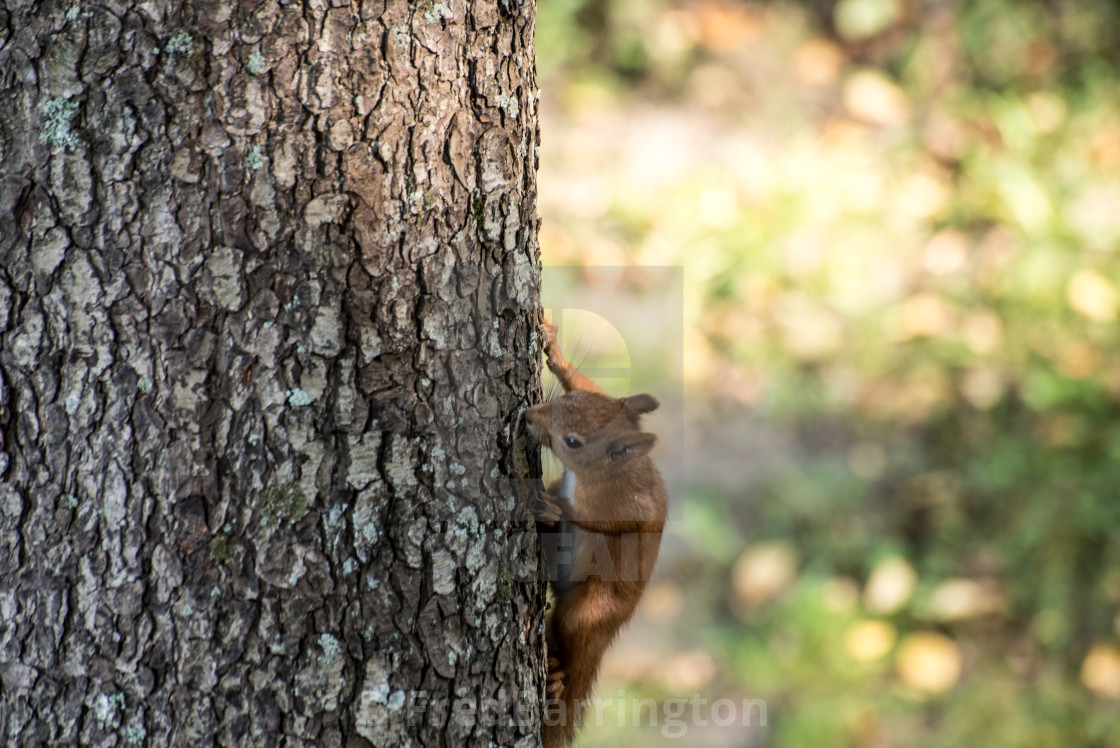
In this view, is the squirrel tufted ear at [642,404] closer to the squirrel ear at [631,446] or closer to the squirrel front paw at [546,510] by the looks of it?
the squirrel ear at [631,446]

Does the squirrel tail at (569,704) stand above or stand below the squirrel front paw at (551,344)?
below

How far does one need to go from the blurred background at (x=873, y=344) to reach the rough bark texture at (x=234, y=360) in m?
2.48

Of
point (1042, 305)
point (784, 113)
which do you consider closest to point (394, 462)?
point (1042, 305)

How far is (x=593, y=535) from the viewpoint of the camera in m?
2.29

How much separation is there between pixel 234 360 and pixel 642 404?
1.04 meters

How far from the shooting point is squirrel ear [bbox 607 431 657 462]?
2225 mm

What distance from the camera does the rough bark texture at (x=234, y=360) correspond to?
5.01ft

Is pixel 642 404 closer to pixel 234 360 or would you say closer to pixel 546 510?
pixel 546 510

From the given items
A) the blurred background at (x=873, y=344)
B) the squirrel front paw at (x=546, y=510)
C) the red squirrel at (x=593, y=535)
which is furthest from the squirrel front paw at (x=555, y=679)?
the blurred background at (x=873, y=344)

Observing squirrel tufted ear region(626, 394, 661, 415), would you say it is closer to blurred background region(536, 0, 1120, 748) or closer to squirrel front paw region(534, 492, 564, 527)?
squirrel front paw region(534, 492, 564, 527)

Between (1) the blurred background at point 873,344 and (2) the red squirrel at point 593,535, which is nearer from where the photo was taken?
(2) the red squirrel at point 593,535

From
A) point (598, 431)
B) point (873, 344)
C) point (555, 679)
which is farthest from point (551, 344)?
point (873, 344)

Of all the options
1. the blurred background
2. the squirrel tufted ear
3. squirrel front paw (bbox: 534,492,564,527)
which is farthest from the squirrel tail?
the blurred background

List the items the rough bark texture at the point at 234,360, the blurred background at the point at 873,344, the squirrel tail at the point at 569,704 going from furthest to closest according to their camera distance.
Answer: the blurred background at the point at 873,344, the squirrel tail at the point at 569,704, the rough bark texture at the point at 234,360
